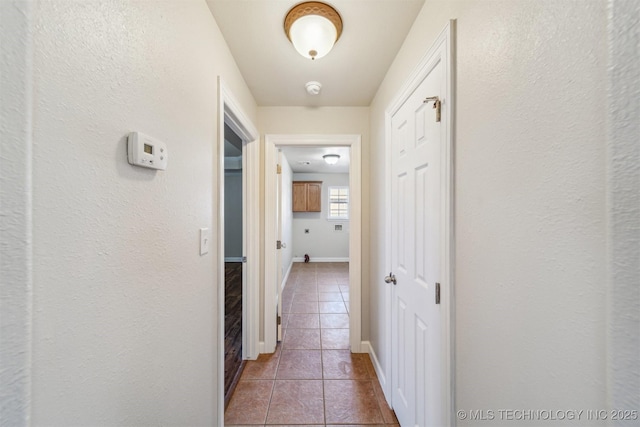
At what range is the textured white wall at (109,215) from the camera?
1.50ft

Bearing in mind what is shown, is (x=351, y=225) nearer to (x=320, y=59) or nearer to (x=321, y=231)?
(x=320, y=59)

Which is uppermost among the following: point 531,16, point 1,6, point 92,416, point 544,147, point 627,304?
point 531,16

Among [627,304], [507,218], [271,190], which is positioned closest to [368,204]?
[271,190]

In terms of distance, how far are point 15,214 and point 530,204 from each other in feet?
3.31

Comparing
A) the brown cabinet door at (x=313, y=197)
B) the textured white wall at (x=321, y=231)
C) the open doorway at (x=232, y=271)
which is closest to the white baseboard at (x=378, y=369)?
the open doorway at (x=232, y=271)

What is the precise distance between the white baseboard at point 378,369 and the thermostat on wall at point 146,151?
6.17ft

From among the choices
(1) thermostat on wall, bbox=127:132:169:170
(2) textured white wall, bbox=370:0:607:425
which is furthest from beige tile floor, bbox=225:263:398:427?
(1) thermostat on wall, bbox=127:132:169:170

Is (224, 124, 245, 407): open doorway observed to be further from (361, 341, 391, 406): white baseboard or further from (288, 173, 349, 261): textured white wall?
(288, 173, 349, 261): textured white wall

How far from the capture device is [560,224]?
52 cm

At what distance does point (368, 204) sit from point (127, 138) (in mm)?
1848

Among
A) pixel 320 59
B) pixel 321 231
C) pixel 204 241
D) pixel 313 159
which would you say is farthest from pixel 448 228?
pixel 321 231

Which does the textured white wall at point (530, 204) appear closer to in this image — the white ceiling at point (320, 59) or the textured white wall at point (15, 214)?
the white ceiling at point (320, 59)

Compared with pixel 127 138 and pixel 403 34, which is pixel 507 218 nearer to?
pixel 127 138

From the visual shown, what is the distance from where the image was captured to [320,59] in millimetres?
1559
